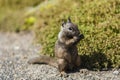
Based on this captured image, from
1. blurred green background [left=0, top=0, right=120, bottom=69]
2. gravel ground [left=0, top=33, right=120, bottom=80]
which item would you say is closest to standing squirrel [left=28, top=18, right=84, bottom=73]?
gravel ground [left=0, top=33, right=120, bottom=80]

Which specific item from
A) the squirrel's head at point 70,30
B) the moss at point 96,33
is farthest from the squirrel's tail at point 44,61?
the squirrel's head at point 70,30

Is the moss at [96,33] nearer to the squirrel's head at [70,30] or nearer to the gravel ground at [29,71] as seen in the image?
the gravel ground at [29,71]

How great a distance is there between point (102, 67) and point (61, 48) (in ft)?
3.29

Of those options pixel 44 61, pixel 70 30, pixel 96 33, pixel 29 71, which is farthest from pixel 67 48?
pixel 96 33

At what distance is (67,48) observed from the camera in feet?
26.9

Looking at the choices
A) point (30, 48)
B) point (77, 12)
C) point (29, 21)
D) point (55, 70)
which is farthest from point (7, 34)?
point (55, 70)

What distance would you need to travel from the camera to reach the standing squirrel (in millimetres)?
8000

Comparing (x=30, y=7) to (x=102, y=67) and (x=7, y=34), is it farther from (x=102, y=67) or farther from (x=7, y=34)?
(x=102, y=67)

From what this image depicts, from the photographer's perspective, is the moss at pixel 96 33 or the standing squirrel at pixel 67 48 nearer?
the standing squirrel at pixel 67 48

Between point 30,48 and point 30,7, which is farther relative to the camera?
point 30,7

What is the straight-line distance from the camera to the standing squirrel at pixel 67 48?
26.2 feet

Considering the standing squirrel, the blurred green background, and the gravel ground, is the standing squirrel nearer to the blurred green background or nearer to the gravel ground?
the gravel ground

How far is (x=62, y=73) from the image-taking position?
8125 millimetres

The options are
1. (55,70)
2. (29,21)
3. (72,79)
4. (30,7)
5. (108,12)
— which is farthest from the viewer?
(30,7)
